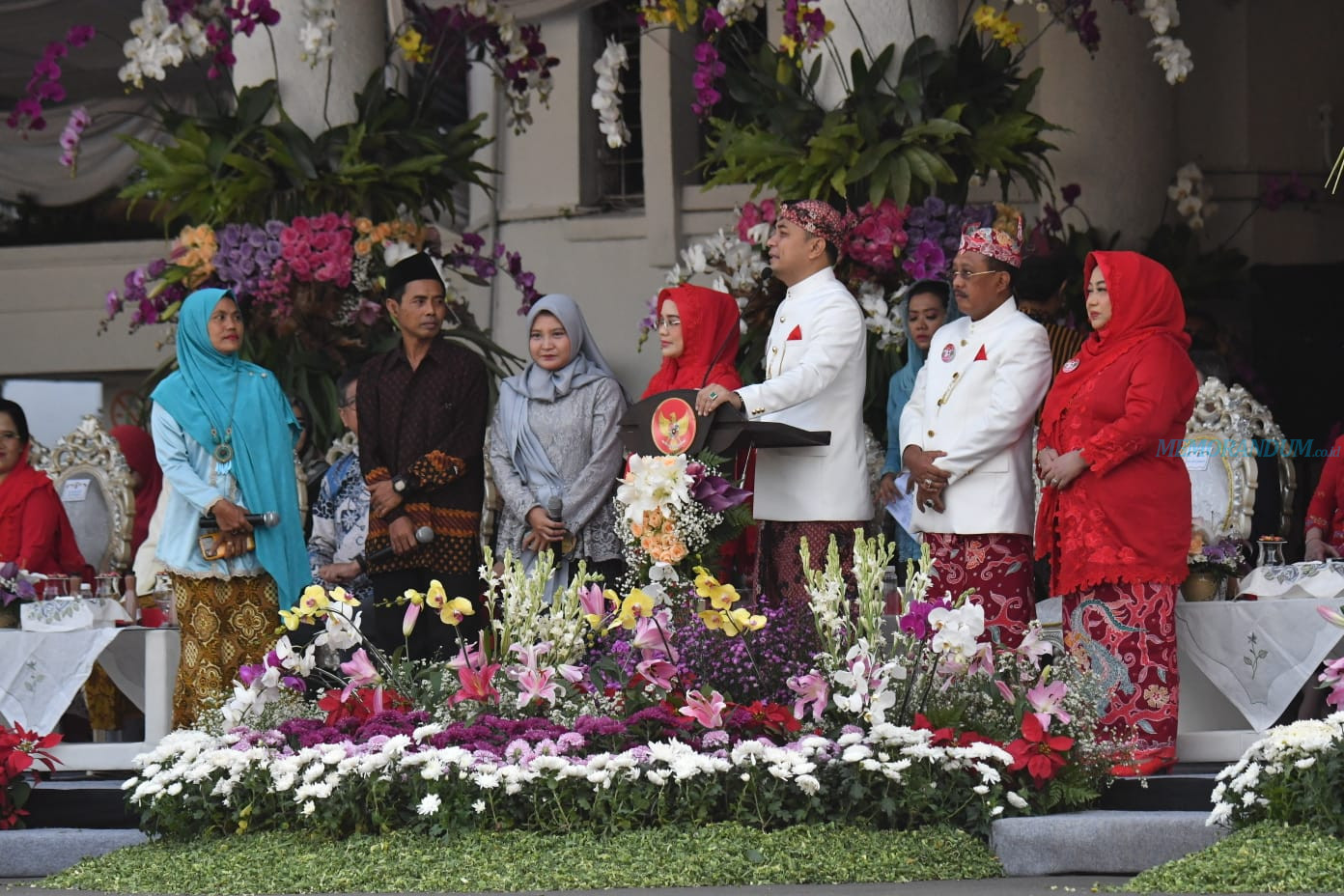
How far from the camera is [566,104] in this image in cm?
1192

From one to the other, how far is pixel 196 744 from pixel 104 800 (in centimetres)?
64

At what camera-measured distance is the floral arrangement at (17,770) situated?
618 cm

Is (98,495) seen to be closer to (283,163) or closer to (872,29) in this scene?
(283,163)


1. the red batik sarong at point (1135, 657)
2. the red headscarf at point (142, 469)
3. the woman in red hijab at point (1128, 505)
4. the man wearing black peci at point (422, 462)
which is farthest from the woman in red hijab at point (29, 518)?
the red batik sarong at point (1135, 657)

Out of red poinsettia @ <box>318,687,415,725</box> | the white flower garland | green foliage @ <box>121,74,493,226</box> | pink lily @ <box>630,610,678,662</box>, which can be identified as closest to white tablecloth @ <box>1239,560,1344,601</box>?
pink lily @ <box>630,610,678,662</box>

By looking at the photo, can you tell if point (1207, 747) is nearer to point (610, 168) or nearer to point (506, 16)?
point (506, 16)

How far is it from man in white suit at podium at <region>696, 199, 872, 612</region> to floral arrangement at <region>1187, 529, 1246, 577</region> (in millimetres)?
1018

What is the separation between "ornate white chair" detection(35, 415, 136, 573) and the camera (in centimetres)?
834

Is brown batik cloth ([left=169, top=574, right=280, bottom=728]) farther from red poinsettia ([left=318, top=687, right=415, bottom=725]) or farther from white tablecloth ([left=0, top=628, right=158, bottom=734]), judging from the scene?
red poinsettia ([left=318, top=687, right=415, bottom=725])

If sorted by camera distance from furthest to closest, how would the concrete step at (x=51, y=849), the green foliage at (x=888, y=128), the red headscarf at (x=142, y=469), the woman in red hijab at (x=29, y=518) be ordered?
1. the red headscarf at (x=142, y=469)
2. the woman in red hijab at (x=29, y=518)
3. the green foliage at (x=888, y=128)
4. the concrete step at (x=51, y=849)

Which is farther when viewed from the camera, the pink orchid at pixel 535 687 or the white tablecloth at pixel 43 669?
the white tablecloth at pixel 43 669

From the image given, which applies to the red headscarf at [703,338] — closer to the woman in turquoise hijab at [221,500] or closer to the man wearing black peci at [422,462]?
the man wearing black peci at [422,462]

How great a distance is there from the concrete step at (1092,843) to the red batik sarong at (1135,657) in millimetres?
669

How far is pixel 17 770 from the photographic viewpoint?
618 centimetres
